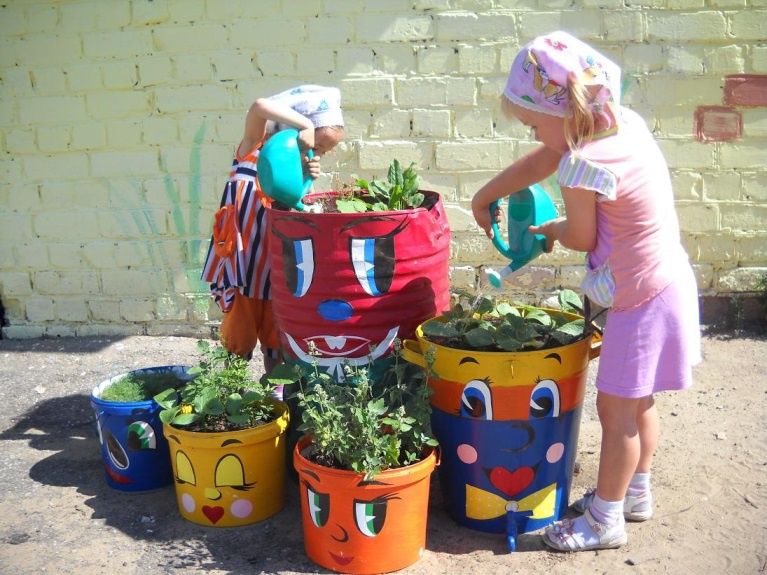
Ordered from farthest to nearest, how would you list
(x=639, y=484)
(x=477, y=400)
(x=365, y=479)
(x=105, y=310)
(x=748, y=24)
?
(x=105, y=310), (x=748, y=24), (x=639, y=484), (x=477, y=400), (x=365, y=479)

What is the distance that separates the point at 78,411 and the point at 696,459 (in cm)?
294

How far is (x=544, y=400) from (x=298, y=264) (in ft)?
3.24

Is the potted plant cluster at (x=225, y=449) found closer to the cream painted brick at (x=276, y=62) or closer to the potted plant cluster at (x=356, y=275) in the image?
the potted plant cluster at (x=356, y=275)

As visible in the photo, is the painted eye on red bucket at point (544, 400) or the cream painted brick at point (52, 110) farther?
the cream painted brick at point (52, 110)

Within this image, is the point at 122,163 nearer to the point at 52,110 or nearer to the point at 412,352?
the point at 52,110

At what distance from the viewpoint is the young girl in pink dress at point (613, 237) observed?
253cm

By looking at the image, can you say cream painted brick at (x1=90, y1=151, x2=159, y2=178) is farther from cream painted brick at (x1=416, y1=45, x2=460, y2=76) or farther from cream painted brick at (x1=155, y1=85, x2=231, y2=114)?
cream painted brick at (x1=416, y1=45, x2=460, y2=76)

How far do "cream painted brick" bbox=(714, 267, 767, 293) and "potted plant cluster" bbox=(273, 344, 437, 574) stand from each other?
9.49ft

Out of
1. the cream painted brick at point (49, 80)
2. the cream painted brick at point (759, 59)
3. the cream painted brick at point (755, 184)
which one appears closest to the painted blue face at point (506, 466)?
the cream painted brick at point (755, 184)

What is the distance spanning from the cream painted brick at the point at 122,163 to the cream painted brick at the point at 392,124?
1.34 m

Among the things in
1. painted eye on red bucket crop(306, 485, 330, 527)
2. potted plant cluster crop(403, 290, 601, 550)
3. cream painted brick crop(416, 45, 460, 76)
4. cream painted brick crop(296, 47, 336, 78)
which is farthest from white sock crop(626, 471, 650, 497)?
cream painted brick crop(296, 47, 336, 78)

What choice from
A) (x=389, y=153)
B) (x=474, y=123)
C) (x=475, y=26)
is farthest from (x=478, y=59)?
(x=389, y=153)

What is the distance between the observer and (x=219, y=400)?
3.09m

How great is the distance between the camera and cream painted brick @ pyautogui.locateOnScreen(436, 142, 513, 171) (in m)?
4.87
